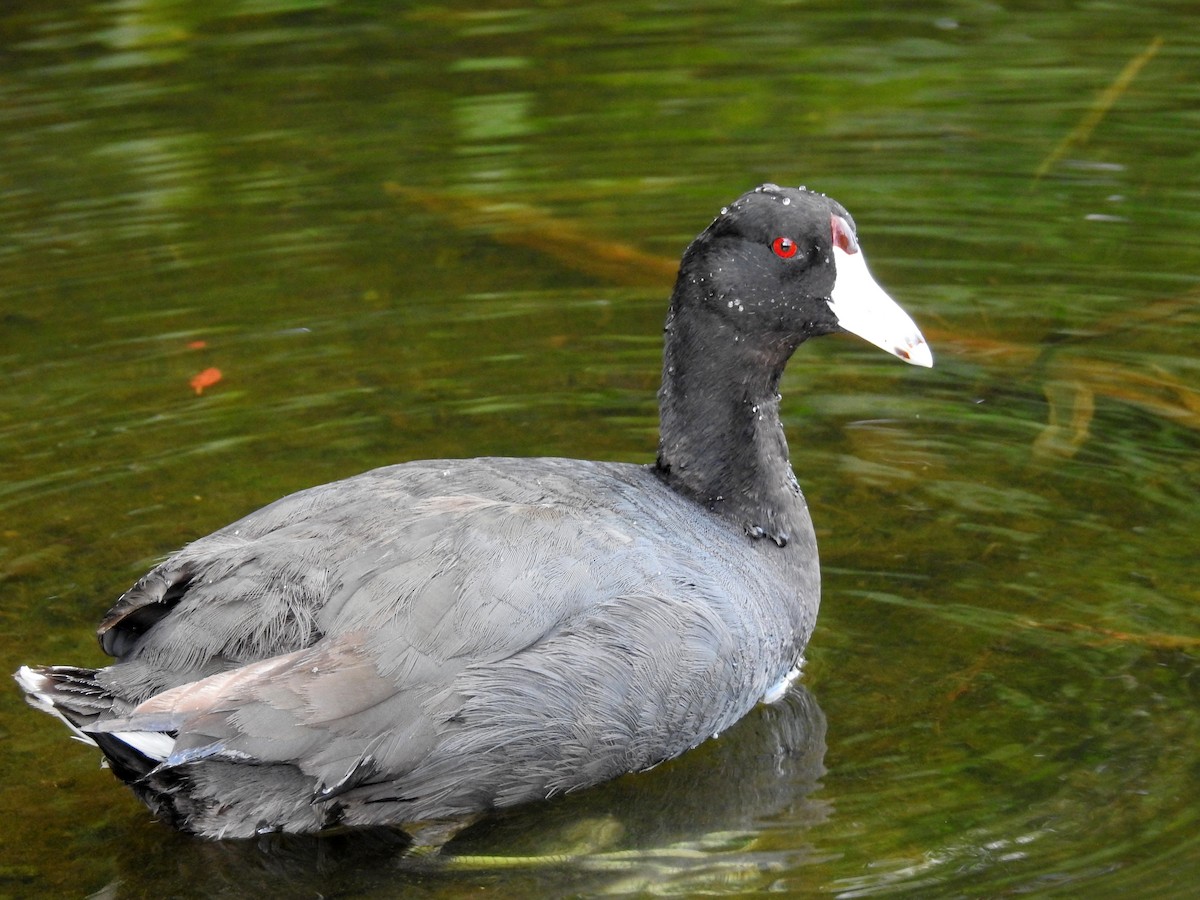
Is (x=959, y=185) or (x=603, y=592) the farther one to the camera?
(x=959, y=185)

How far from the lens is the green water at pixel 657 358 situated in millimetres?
3574

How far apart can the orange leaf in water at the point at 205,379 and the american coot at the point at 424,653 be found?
1.97m

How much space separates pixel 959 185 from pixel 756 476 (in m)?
3.08

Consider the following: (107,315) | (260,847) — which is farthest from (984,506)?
(107,315)

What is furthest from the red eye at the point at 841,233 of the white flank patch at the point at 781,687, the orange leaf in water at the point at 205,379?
the orange leaf in water at the point at 205,379

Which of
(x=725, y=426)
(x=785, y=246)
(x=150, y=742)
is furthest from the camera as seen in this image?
(x=725, y=426)

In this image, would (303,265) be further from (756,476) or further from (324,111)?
(756,476)

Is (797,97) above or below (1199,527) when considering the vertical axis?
above

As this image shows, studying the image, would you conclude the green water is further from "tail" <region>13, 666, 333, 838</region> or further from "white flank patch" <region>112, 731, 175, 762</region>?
"white flank patch" <region>112, 731, 175, 762</region>

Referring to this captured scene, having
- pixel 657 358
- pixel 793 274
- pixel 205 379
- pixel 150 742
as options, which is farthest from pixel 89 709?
pixel 657 358

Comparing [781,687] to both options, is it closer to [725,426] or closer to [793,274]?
[725,426]

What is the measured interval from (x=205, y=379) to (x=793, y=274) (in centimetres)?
240

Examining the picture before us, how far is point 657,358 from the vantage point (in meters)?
5.72

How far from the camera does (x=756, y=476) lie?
4199 mm
